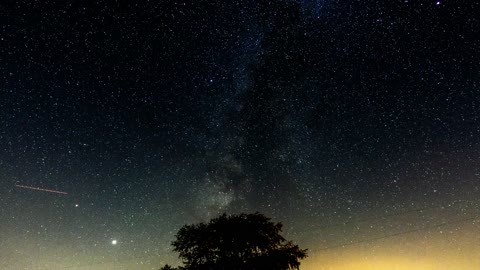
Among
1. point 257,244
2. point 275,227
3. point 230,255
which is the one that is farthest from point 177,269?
point 275,227

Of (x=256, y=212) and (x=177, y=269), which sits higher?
(x=256, y=212)

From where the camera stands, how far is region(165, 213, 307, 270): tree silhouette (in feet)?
100

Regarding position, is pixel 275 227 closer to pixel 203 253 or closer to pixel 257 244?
pixel 257 244

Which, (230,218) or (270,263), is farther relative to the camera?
(230,218)

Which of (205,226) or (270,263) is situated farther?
(205,226)

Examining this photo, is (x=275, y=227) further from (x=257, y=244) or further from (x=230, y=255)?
(x=230, y=255)

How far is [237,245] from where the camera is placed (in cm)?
3130

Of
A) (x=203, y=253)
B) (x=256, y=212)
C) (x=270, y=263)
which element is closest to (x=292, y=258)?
(x=270, y=263)

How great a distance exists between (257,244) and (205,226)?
15.7 feet

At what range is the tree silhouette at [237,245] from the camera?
100 feet

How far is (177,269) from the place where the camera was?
30.7 meters

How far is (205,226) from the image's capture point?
33188mm

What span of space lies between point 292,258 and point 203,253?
7.24 metres

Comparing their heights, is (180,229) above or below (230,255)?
above
